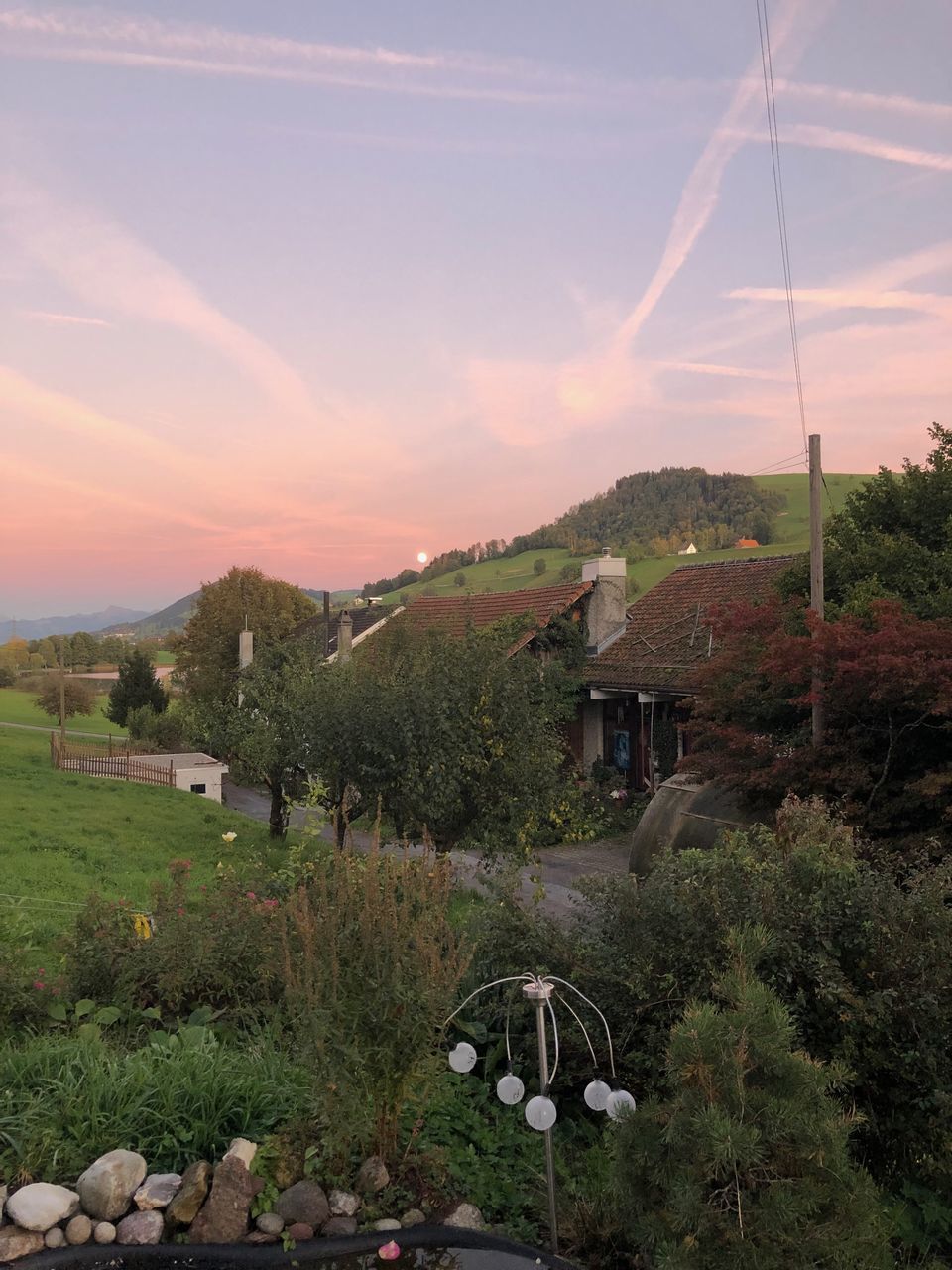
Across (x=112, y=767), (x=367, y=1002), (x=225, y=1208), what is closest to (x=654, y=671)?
(x=112, y=767)

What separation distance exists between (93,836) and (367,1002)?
16.0 metres

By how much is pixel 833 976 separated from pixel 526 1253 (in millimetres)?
2419

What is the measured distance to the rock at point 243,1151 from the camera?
4.99m

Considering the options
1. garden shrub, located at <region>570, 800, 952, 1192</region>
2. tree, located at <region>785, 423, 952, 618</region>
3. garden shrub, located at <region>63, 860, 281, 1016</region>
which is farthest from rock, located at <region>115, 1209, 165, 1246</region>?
tree, located at <region>785, 423, 952, 618</region>

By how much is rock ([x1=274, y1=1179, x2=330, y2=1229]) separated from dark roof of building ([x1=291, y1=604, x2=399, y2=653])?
93.7 ft

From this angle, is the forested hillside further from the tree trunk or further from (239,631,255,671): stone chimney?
the tree trunk

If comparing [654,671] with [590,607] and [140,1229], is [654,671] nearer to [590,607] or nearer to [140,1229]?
[590,607]

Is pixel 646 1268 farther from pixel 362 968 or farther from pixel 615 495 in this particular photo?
pixel 615 495

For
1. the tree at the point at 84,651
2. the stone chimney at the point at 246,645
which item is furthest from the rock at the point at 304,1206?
the tree at the point at 84,651

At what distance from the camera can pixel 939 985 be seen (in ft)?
17.7

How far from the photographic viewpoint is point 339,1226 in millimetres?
4848

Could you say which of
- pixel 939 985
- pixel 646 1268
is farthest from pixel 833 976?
pixel 646 1268

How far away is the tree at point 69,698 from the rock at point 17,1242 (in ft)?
166

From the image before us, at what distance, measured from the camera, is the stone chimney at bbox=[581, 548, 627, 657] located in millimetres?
26062
